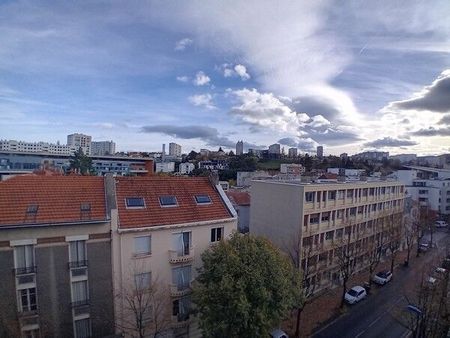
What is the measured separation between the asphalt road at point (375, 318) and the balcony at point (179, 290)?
13370 mm

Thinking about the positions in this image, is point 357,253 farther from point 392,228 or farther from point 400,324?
point 400,324

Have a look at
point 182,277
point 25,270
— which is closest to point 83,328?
point 25,270

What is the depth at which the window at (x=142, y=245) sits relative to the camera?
2309 cm

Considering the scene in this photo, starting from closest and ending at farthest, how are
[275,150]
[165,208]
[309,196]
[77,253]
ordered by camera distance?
1. [77,253]
2. [165,208]
3. [309,196]
4. [275,150]

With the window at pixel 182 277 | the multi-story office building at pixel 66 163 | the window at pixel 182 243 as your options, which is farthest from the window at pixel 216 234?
the multi-story office building at pixel 66 163

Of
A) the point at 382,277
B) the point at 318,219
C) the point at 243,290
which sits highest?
the point at 318,219

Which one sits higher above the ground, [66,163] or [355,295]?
[66,163]

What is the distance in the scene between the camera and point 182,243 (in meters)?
25.2

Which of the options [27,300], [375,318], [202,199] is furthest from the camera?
[375,318]

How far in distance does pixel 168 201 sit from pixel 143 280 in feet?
21.9

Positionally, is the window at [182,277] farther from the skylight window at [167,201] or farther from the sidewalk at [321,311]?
the sidewalk at [321,311]

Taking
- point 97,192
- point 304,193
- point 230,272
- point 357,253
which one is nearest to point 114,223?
point 97,192

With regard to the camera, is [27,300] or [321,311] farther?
[321,311]

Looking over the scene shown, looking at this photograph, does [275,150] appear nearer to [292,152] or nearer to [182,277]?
[292,152]
